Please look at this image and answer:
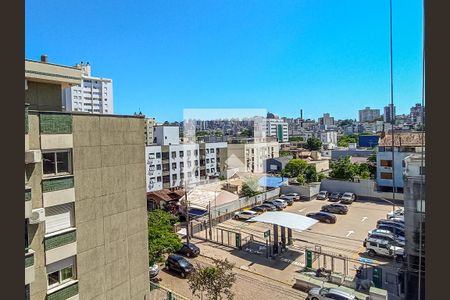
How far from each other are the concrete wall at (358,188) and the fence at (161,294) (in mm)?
9992

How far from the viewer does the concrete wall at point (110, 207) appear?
2.87m

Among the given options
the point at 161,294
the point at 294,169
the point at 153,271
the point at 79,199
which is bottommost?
the point at 161,294

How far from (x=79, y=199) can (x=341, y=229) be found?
7.83 m

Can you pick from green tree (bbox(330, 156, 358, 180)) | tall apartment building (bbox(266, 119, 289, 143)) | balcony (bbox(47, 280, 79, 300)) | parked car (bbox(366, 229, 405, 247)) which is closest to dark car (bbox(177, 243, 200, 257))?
parked car (bbox(366, 229, 405, 247))

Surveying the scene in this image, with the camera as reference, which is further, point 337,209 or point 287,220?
point 337,209

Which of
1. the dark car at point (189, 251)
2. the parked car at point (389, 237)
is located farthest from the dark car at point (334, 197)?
the dark car at point (189, 251)

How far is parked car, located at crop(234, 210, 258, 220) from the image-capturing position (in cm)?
990

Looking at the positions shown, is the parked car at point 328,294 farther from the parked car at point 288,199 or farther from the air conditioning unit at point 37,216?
→ the parked car at point 288,199

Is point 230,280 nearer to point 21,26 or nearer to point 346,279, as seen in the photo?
point 346,279

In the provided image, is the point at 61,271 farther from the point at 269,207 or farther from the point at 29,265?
the point at 269,207

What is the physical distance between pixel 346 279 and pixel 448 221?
18.0ft

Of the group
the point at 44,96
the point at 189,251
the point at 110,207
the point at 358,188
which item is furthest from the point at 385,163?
the point at 44,96

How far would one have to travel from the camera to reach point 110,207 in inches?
123

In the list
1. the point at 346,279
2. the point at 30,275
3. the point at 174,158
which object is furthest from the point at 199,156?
the point at 30,275
